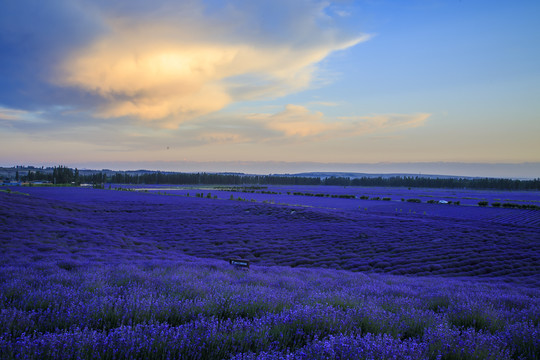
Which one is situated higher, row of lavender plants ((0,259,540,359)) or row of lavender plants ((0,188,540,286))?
row of lavender plants ((0,259,540,359))

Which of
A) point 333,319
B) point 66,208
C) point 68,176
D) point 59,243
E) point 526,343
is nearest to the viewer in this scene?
point 526,343

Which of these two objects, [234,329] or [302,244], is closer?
[234,329]

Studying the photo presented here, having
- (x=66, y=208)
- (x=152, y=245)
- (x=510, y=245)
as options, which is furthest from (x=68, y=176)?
(x=510, y=245)

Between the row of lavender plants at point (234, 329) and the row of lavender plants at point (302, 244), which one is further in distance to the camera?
the row of lavender plants at point (302, 244)

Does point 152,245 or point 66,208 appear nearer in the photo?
point 152,245

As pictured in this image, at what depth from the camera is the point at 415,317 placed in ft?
13.0

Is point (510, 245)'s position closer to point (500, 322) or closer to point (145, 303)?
point (500, 322)

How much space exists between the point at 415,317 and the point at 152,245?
1839 cm

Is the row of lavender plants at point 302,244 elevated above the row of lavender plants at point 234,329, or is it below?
below

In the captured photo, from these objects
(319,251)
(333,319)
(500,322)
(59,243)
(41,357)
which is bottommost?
(319,251)

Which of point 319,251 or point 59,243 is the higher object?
point 59,243

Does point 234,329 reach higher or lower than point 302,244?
higher

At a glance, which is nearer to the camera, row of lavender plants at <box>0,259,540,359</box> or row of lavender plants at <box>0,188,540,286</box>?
row of lavender plants at <box>0,259,540,359</box>

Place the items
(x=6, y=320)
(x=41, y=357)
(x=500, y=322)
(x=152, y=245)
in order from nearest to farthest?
(x=41, y=357) → (x=6, y=320) → (x=500, y=322) → (x=152, y=245)
